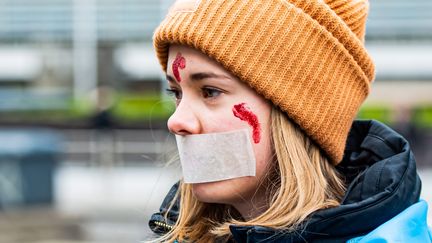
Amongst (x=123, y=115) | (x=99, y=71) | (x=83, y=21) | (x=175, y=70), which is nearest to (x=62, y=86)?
(x=99, y=71)

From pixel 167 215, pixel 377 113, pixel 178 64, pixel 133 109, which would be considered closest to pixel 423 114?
pixel 377 113

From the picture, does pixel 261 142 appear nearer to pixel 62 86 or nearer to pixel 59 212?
pixel 59 212

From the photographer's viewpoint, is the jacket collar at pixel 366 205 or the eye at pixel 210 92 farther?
the eye at pixel 210 92

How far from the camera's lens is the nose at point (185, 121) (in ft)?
7.28

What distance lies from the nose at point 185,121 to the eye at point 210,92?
6 centimetres

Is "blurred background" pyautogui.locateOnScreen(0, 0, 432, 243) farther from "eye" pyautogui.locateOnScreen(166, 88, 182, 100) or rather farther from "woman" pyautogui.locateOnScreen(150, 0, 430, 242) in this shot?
"woman" pyautogui.locateOnScreen(150, 0, 430, 242)

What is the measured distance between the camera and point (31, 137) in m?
11.9

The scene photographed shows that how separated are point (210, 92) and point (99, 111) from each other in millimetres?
18314

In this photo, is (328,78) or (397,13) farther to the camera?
(397,13)

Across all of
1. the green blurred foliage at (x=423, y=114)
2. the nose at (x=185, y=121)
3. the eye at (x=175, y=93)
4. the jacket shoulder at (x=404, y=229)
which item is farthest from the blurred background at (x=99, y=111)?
the jacket shoulder at (x=404, y=229)

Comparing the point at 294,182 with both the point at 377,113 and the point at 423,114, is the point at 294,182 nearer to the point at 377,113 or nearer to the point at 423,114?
the point at 377,113

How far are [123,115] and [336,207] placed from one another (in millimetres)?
20714

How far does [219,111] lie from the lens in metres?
2.22

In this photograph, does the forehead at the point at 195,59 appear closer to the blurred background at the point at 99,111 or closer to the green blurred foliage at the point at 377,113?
the blurred background at the point at 99,111
